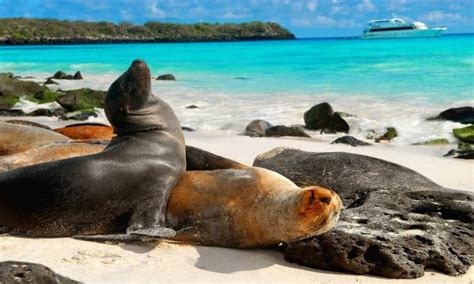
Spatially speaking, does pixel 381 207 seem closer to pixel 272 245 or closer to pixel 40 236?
pixel 272 245

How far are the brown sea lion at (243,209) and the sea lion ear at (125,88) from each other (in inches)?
34.7

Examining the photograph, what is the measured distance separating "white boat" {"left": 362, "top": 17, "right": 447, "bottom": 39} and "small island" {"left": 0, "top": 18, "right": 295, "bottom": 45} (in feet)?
109

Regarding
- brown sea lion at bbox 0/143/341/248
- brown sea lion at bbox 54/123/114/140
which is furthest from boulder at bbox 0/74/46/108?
brown sea lion at bbox 0/143/341/248

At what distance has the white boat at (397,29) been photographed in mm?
90438

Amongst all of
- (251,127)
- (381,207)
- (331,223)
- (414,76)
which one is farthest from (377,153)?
(414,76)

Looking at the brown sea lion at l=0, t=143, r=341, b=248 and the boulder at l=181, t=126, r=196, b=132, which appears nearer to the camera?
the brown sea lion at l=0, t=143, r=341, b=248

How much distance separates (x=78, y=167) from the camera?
4867 millimetres

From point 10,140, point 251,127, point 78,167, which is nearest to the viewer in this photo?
point 78,167

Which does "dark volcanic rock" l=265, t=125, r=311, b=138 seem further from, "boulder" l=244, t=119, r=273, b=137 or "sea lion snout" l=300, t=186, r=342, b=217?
"sea lion snout" l=300, t=186, r=342, b=217

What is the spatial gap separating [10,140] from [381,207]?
3.56 metres

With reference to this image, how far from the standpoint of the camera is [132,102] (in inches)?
216

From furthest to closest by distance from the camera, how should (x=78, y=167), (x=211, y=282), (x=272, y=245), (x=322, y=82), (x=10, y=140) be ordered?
(x=322, y=82)
(x=10, y=140)
(x=78, y=167)
(x=272, y=245)
(x=211, y=282)

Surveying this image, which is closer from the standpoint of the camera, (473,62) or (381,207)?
(381,207)

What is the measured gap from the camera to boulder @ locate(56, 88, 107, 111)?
Result: 15047 mm
